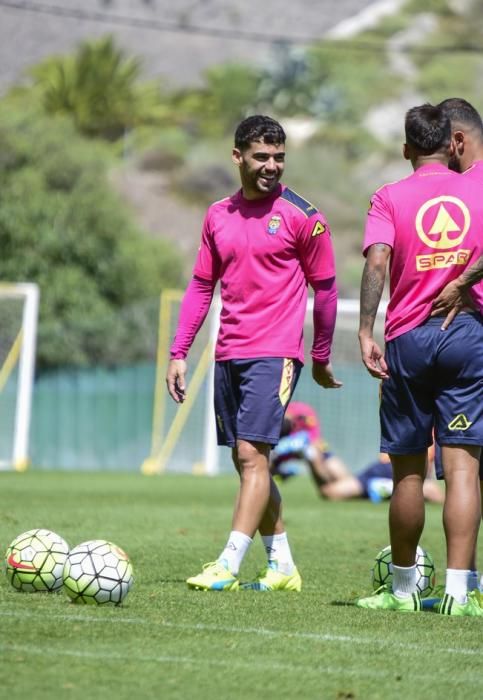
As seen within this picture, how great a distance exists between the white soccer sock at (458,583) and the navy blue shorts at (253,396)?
1.33 m

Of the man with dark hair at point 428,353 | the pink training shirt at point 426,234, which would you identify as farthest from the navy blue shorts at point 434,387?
the pink training shirt at point 426,234

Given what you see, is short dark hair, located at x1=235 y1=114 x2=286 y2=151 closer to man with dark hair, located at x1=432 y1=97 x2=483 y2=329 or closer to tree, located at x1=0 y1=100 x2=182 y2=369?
man with dark hair, located at x1=432 y1=97 x2=483 y2=329

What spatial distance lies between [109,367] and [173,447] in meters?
4.54

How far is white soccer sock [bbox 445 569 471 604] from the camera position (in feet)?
20.9

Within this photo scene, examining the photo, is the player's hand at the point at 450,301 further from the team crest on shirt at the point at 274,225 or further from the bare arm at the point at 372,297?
the team crest on shirt at the point at 274,225

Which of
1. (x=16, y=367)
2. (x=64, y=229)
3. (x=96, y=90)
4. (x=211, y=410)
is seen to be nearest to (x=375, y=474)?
(x=211, y=410)

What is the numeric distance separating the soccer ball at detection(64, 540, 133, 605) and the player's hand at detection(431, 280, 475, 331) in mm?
1857

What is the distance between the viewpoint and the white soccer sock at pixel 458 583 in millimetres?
6379

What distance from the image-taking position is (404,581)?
6.62m

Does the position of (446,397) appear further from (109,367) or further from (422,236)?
(109,367)

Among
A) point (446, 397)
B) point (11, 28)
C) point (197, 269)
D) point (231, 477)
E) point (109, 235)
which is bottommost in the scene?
point (231, 477)

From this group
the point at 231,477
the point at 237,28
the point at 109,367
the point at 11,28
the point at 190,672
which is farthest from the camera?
the point at 237,28

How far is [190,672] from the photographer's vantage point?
4.73 metres

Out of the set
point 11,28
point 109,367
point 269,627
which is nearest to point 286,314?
point 269,627
